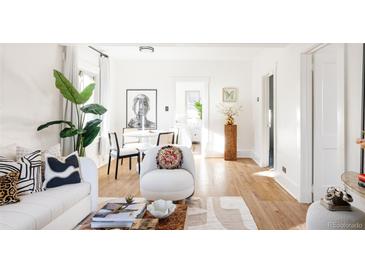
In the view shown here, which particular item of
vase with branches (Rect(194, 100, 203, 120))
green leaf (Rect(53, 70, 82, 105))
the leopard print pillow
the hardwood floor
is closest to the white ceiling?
green leaf (Rect(53, 70, 82, 105))

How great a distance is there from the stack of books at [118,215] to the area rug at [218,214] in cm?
72

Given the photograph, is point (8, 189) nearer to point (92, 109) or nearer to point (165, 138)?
point (92, 109)

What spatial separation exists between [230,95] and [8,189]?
6181mm

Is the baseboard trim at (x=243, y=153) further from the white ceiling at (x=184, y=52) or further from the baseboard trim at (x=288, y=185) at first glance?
the baseboard trim at (x=288, y=185)

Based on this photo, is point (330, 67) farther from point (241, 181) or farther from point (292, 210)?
point (241, 181)

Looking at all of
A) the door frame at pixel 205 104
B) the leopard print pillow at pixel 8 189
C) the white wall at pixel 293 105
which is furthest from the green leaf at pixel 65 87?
the door frame at pixel 205 104

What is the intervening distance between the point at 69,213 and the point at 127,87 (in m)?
5.37

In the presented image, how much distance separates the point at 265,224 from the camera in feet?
10.1

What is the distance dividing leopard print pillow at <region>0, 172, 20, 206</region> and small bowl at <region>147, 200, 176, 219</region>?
3.98 feet

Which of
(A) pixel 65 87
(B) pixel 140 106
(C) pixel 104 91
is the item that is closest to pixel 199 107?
(B) pixel 140 106

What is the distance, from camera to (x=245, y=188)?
463cm

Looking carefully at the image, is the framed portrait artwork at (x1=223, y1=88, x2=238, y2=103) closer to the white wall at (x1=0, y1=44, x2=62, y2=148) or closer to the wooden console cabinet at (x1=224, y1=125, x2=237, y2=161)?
the wooden console cabinet at (x1=224, y1=125, x2=237, y2=161)
